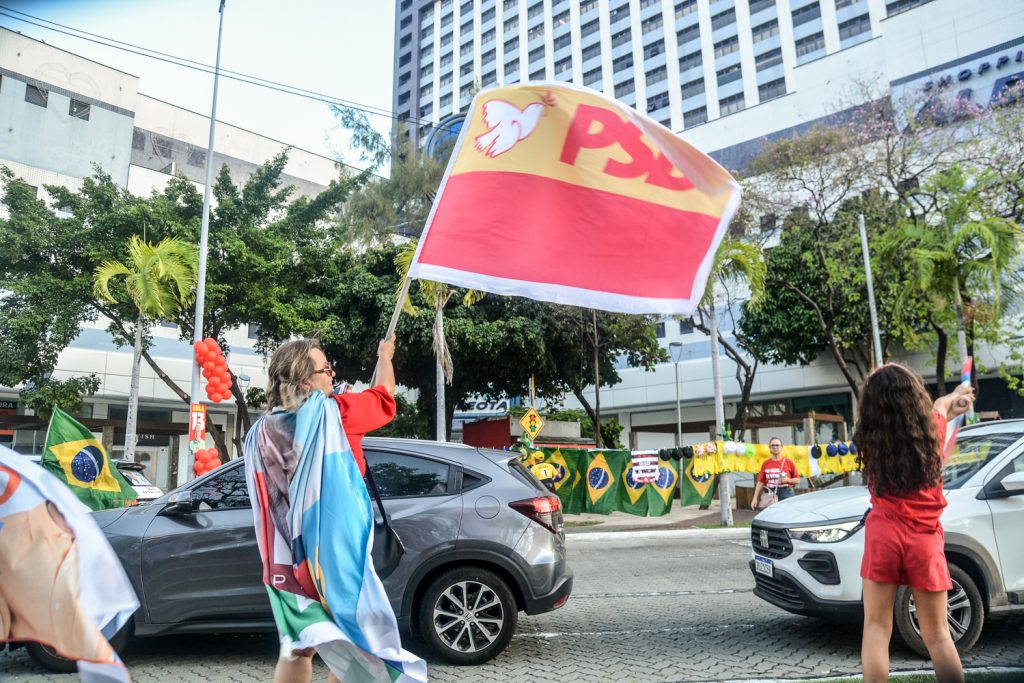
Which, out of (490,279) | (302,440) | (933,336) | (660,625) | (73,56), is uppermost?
(73,56)

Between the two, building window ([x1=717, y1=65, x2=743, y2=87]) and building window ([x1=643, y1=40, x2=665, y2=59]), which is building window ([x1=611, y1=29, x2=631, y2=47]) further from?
building window ([x1=717, y1=65, x2=743, y2=87])

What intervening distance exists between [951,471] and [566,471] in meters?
13.9

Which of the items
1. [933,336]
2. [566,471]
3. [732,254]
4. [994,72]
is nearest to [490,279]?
[732,254]

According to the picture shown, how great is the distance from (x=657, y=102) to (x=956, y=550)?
6878cm

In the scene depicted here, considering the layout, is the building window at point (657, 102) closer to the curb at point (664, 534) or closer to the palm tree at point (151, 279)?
the palm tree at point (151, 279)

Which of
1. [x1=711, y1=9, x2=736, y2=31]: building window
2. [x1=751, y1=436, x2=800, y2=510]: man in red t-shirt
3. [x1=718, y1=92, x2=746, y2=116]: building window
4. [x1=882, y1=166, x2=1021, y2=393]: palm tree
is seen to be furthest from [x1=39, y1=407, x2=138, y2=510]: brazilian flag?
[x1=711, y1=9, x2=736, y2=31]: building window

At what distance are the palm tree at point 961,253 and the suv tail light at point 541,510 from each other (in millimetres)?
11996

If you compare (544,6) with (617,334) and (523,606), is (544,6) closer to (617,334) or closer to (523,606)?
(617,334)

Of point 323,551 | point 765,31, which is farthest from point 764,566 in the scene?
point 765,31

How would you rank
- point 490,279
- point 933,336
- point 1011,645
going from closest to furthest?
point 490,279, point 1011,645, point 933,336

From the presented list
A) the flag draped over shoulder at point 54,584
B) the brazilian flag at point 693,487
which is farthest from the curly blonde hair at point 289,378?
the brazilian flag at point 693,487

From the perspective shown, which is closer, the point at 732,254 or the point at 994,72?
the point at 732,254

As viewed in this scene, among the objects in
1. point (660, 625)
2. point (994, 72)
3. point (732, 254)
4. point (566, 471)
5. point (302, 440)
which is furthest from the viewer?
point (994, 72)

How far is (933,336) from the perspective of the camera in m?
27.3
